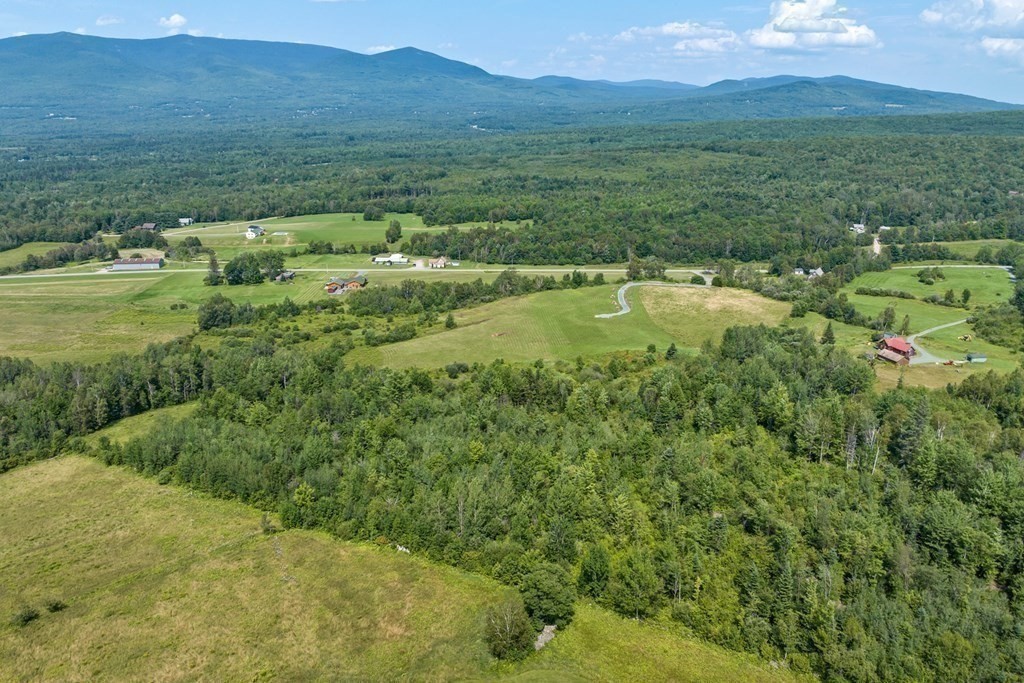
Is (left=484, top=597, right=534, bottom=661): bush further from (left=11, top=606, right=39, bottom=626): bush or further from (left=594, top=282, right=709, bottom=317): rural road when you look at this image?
(left=594, top=282, right=709, bottom=317): rural road

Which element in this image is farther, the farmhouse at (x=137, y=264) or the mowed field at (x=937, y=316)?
the farmhouse at (x=137, y=264)

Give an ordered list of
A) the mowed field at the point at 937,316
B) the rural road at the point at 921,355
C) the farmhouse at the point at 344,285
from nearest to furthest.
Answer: the mowed field at the point at 937,316, the rural road at the point at 921,355, the farmhouse at the point at 344,285

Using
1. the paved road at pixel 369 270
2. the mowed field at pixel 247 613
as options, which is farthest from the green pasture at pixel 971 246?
the mowed field at pixel 247 613

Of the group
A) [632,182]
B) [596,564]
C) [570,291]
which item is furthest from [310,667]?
[632,182]

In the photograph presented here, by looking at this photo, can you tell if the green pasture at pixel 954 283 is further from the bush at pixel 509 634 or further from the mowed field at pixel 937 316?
the bush at pixel 509 634

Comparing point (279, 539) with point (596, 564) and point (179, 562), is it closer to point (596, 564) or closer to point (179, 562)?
point (179, 562)

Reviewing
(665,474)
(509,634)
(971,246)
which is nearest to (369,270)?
(665,474)

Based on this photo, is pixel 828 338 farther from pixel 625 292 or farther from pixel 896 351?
pixel 625 292

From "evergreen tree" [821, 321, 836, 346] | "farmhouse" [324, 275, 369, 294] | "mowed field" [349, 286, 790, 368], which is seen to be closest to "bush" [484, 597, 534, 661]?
"mowed field" [349, 286, 790, 368]
